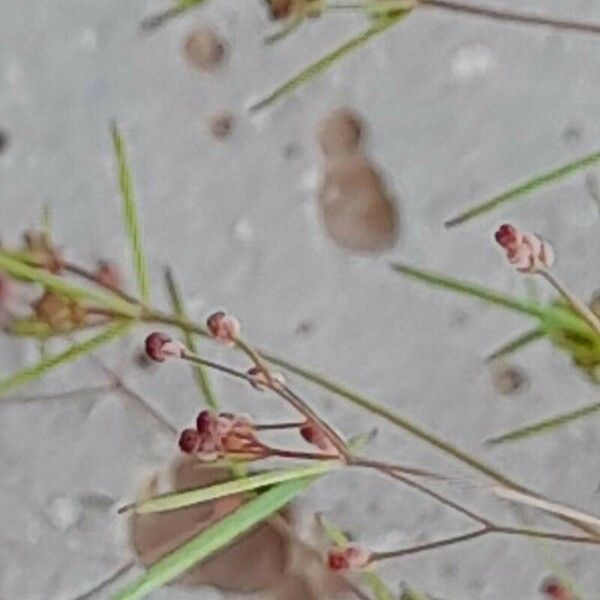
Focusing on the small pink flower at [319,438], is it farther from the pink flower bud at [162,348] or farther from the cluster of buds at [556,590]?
the cluster of buds at [556,590]

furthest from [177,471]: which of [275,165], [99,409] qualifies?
[275,165]

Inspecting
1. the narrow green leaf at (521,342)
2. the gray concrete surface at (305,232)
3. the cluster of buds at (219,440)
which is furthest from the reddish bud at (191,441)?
the gray concrete surface at (305,232)

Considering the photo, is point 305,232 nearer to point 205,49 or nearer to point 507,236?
point 205,49

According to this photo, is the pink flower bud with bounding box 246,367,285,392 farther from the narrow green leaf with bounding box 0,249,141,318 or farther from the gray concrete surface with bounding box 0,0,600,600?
the gray concrete surface with bounding box 0,0,600,600

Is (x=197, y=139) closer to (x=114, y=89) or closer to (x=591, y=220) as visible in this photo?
(x=114, y=89)

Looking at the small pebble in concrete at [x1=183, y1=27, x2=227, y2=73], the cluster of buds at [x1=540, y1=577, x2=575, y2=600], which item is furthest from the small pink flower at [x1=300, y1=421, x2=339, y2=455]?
the small pebble in concrete at [x1=183, y1=27, x2=227, y2=73]

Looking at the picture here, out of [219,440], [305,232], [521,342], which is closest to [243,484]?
[219,440]
